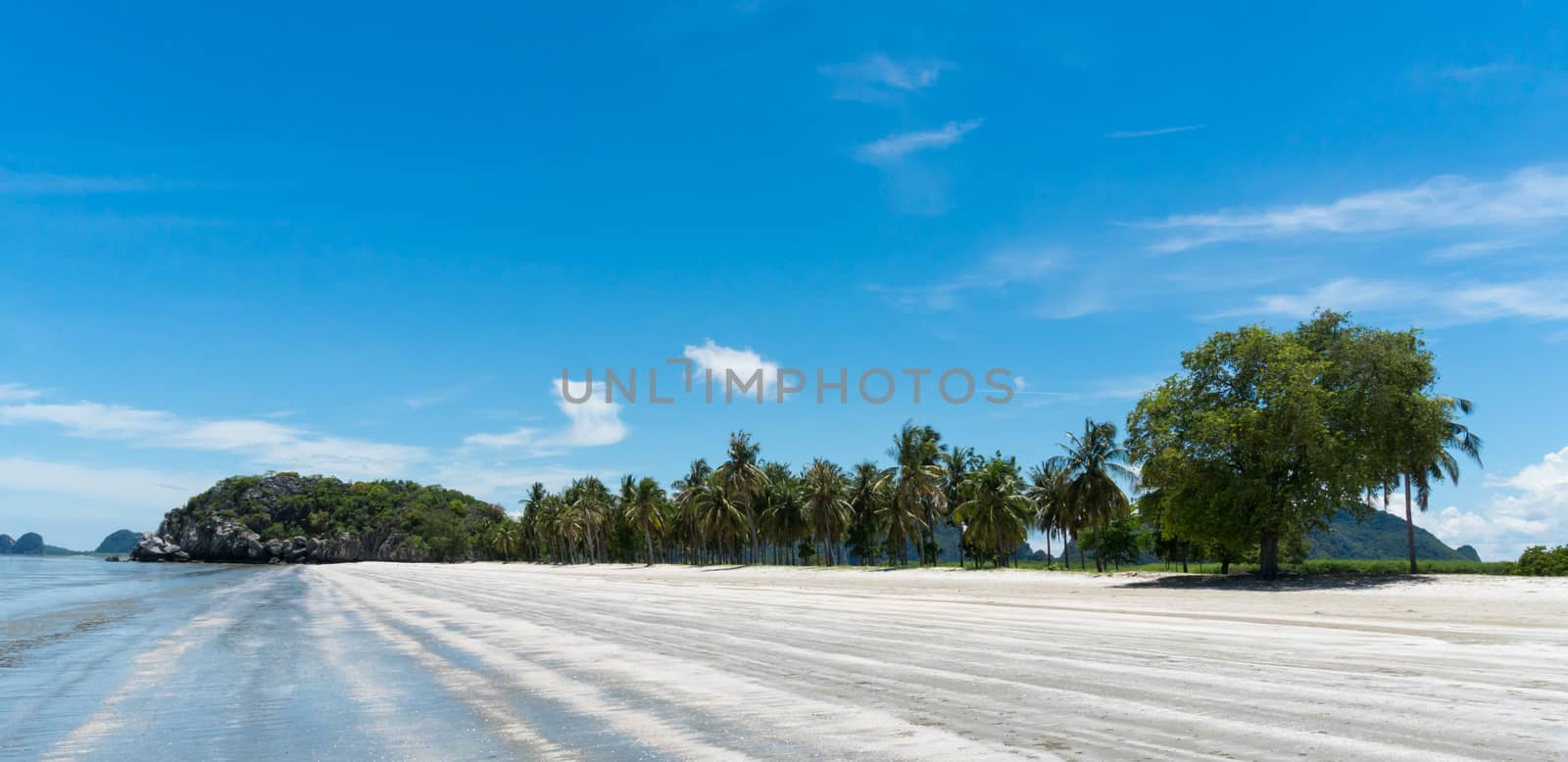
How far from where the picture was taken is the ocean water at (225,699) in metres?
8.00

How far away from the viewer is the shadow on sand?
32.2 meters

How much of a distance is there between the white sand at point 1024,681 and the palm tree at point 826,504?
187 ft

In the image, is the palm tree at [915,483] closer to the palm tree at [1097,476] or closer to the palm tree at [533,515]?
the palm tree at [1097,476]

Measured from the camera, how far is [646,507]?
10412 cm

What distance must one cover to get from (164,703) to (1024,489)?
66.2 meters

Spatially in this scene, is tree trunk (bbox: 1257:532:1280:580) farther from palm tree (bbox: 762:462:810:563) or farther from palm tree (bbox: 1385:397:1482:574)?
palm tree (bbox: 762:462:810:563)

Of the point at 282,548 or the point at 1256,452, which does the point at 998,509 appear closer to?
the point at 1256,452

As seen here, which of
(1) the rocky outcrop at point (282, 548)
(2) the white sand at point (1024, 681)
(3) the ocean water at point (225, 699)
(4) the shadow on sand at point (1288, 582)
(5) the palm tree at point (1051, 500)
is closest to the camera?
(2) the white sand at point (1024, 681)

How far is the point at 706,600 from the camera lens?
32219mm

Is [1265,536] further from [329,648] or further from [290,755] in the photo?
[290,755]

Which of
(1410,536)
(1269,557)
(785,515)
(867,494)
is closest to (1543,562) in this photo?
(1410,536)

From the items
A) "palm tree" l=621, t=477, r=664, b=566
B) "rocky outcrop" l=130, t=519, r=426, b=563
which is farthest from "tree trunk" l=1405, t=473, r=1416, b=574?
"rocky outcrop" l=130, t=519, r=426, b=563

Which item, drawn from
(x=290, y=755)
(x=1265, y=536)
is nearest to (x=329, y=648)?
(x=290, y=755)

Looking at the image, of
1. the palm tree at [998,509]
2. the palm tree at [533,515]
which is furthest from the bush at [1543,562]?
the palm tree at [533,515]
